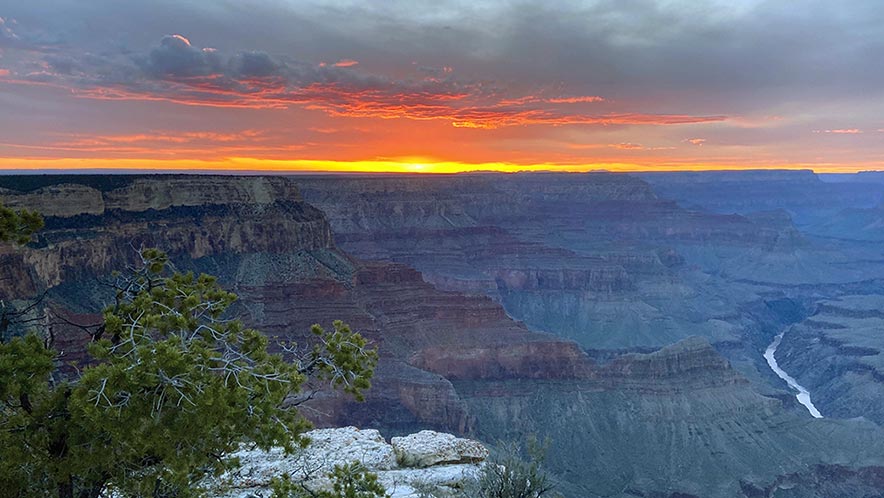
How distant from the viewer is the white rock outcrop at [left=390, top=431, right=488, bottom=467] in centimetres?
1811

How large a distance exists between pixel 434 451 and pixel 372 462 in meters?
1.86

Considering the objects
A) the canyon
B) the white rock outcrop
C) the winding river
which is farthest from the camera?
the winding river

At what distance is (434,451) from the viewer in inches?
734

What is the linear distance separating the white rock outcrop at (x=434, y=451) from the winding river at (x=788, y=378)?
68.2 meters

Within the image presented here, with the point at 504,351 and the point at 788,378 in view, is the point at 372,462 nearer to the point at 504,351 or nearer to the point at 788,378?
the point at 504,351

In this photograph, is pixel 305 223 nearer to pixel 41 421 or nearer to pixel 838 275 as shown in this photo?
pixel 41 421

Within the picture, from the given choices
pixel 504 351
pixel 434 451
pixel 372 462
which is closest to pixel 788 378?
pixel 504 351

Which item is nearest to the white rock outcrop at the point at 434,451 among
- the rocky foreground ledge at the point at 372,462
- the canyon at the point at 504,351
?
the rocky foreground ledge at the point at 372,462

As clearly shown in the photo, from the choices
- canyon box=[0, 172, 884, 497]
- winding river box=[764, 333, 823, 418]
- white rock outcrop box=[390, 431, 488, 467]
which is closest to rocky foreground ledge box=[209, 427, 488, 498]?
white rock outcrop box=[390, 431, 488, 467]

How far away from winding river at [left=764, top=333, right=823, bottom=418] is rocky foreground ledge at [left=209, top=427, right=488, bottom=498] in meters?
68.8

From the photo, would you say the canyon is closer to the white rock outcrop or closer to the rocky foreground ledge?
the rocky foreground ledge

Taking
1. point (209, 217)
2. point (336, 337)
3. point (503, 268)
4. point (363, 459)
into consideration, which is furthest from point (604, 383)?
point (503, 268)

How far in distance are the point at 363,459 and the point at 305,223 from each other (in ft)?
178

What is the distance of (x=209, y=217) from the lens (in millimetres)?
62219
